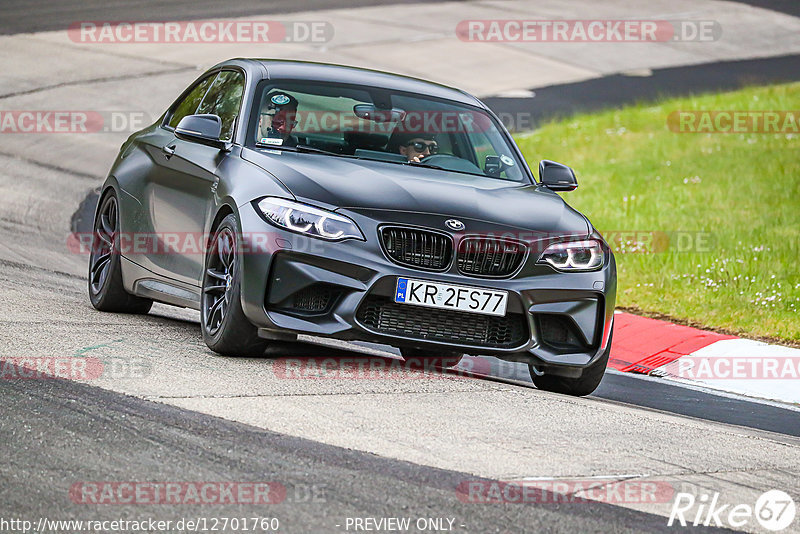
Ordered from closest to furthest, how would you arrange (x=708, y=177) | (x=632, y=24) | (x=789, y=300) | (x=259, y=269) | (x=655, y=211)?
1. (x=259, y=269)
2. (x=789, y=300)
3. (x=655, y=211)
4. (x=708, y=177)
5. (x=632, y=24)

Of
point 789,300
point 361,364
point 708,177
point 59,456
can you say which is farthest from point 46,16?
point 59,456

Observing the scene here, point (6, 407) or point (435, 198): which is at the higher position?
point (435, 198)

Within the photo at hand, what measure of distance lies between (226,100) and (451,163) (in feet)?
4.77

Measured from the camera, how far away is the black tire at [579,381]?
7.50 metres

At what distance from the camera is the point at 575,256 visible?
23.7ft

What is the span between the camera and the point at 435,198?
23.3ft

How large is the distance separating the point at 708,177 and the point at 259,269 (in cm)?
1054

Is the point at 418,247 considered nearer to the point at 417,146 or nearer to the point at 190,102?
the point at 417,146

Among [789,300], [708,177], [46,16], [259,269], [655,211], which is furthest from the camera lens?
[46,16]

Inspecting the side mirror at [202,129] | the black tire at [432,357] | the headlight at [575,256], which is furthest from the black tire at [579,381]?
the side mirror at [202,129]

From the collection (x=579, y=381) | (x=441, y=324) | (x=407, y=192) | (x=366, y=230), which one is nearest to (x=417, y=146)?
(x=407, y=192)

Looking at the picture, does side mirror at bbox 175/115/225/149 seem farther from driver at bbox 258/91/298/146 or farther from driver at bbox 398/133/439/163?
driver at bbox 398/133/439/163

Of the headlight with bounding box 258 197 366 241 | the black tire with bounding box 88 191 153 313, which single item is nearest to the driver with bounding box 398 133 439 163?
the headlight with bounding box 258 197 366 241

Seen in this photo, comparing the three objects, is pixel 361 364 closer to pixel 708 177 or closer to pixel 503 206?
pixel 503 206
